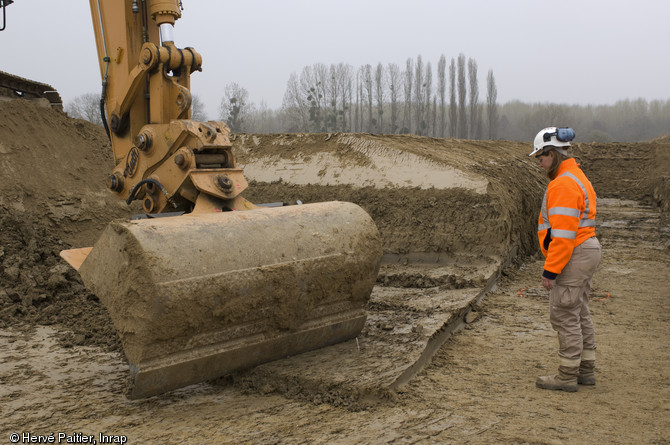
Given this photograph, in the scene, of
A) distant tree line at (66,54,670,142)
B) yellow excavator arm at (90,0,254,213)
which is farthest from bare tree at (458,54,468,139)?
yellow excavator arm at (90,0,254,213)

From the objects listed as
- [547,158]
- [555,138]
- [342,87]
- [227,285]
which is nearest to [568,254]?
[547,158]

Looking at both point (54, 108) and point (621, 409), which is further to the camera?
point (54, 108)

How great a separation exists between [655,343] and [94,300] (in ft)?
17.3

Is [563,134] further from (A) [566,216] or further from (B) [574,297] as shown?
(B) [574,297]

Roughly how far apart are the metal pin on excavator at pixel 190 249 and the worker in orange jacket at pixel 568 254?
1.33 meters

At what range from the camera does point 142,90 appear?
17.4ft

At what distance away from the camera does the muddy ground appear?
3592 mm

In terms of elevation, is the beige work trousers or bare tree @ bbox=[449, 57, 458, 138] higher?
bare tree @ bbox=[449, 57, 458, 138]

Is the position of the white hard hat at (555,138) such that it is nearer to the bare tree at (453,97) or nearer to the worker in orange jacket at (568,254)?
the worker in orange jacket at (568,254)

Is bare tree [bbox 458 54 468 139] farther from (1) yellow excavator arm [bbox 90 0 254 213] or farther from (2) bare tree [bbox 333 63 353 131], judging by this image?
(1) yellow excavator arm [bbox 90 0 254 213]

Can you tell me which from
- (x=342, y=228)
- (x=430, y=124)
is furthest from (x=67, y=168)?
(x=430, y=124)

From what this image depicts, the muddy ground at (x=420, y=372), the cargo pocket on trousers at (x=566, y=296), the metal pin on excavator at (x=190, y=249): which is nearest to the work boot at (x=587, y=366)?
the muddy ground at (x=420, y=372)

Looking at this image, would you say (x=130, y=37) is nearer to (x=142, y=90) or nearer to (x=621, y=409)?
(x=142, y=90)

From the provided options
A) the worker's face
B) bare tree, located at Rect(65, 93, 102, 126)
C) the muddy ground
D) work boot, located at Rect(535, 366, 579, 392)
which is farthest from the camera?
bare tree, located at Rect(65, 93, 102, 126)
